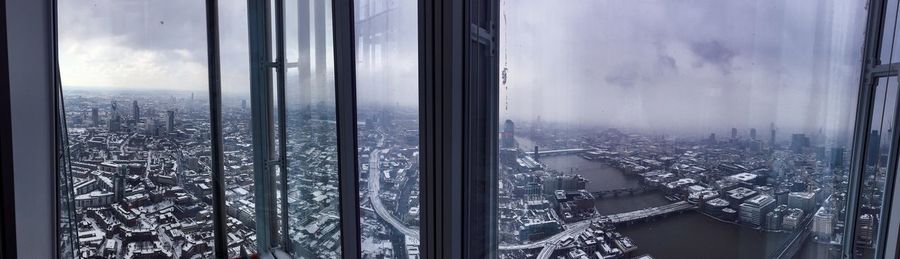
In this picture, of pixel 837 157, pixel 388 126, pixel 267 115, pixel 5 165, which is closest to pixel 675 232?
pixel 837 157

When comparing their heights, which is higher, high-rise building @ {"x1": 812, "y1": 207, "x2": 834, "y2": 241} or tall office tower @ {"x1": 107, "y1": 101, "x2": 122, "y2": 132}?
tall office tower @ {"x1": 107, "y1": 101, "x2": 122, "y2": 132}

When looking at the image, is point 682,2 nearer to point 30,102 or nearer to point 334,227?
point 334,227

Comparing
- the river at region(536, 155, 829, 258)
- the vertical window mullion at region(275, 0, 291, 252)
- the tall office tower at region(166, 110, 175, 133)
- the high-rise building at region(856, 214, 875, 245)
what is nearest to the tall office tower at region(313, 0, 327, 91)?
the vertical window mullion at region(275, 0, 291, 252)

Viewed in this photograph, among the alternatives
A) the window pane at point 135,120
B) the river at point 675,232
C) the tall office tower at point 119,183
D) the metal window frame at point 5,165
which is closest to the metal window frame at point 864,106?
the river at point 675,232

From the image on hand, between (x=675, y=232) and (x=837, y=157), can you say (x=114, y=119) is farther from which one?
(x=837, y=157)

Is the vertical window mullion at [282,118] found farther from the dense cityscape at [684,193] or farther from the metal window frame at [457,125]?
the dense cityscape at [684,193]

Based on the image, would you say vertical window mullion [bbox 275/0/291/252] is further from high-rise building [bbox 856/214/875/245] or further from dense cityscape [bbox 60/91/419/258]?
high-rise building [bbox 856/214/875/245]

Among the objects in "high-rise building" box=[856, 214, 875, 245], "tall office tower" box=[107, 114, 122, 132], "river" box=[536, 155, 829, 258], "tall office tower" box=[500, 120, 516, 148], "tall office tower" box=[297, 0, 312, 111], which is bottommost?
"high-rise building" box=[856, 214, 875, 245]
